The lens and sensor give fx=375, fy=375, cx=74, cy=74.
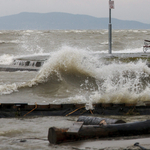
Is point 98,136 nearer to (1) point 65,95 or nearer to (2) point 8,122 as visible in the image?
(2) point 8,122

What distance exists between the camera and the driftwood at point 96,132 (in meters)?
6.50

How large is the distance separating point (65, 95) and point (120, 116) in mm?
4260

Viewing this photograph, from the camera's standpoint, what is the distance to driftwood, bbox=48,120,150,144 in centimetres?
650

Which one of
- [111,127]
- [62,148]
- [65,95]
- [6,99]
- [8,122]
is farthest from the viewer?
[65,95]

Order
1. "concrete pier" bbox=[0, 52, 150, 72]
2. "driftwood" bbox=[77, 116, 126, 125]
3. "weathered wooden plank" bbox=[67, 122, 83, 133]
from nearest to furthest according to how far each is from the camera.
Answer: "weathered wooden plank" bbox=[67, 122, 83, 133], "driftwood" bbox=[77, 116, 126, 125], "concrete pier" bbox=[0, 52, 150, 72]

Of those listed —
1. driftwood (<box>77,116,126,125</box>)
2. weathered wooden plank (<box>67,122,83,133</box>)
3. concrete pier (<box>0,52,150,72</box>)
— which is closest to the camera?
weathered wooden plank (<box>67,122,83,133</box>)

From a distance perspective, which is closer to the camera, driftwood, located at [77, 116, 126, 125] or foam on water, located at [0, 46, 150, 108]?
driftwood, located at [77, 116, 126, 125]

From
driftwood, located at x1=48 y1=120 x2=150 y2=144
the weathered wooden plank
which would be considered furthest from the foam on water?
the weathered wooden plank

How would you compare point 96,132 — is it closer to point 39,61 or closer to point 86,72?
point 86,72

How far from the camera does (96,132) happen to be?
6582 millimetres

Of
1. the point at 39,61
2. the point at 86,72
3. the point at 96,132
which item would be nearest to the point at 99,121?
the point at 96,132

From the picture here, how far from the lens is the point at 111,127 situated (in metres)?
6.73

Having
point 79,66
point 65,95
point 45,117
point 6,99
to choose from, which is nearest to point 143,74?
point 79,66

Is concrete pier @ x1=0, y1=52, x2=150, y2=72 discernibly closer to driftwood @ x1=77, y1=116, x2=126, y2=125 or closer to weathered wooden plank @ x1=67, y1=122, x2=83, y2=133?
driftwood @ x1=77, y1=116, x2=126, y2=125
